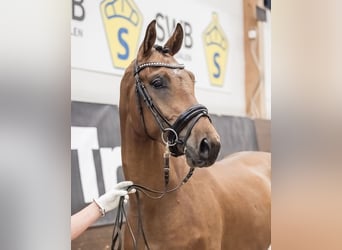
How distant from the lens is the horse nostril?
2.08 ft

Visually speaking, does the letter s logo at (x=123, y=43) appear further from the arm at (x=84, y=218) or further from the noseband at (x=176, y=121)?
the arm at (x=84, y=218)

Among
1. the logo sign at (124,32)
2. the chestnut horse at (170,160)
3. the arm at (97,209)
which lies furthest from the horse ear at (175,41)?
the arm at (97,209)

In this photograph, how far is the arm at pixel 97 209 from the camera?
63 centimetres

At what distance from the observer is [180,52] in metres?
0.88

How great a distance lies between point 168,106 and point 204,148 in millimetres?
87

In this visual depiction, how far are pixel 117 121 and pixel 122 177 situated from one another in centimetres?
10

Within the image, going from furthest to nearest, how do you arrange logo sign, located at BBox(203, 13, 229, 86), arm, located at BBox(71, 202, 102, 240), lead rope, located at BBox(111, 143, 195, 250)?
1. logo sign, located at BBox(203, 13, 229, 86)
2. lead rope, located at BBox(111, 143, 195, 250)
3. arm, located at BBox(71, 202, 102, 240)

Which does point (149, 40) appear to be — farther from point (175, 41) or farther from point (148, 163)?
point (148, 163)

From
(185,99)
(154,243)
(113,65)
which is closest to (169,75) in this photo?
(185,99)

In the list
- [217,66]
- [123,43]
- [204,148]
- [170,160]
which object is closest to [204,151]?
[204,148]

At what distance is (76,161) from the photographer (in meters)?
0.72

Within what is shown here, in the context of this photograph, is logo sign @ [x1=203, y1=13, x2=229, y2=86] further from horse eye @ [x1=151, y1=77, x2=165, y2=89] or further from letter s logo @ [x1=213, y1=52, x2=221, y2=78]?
horse eye @ [x1=151, y1=77, x2=165, y2=89]

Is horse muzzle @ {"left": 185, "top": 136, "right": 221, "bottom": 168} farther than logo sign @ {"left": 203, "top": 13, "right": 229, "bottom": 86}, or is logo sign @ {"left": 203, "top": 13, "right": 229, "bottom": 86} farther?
logo sign @ {"left": 203, "top": 13, "right": 229, "bottom": 86}

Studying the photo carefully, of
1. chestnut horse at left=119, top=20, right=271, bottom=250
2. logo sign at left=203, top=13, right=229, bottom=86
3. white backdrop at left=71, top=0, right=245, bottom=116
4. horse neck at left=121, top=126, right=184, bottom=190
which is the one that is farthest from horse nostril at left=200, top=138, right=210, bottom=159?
logo sign at left=203, top=13, right=229, bottom=86
